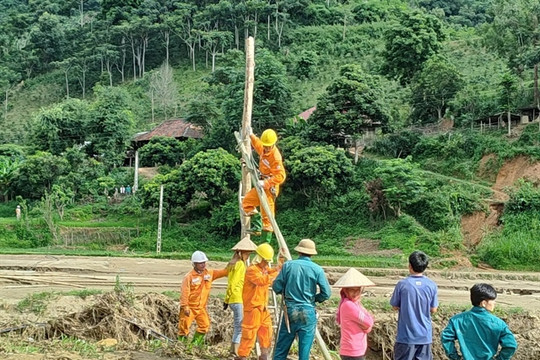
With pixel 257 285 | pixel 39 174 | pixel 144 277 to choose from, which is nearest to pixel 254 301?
pixel 257 285

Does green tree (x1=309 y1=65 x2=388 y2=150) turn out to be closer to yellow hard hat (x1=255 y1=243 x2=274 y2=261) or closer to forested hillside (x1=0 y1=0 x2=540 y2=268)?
forested hillside (x1=0 y1=0 x2=540 y2=268)

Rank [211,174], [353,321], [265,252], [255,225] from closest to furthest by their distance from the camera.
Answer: [353,321] → [265,252] → [255,225] → [211,174]

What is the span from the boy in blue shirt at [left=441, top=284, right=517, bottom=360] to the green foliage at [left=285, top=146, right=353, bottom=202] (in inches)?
894

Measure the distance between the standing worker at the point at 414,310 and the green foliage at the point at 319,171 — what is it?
21952mm

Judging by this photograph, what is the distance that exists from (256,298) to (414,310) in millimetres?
2500

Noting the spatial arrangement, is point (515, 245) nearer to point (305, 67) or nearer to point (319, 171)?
point (319, 171)

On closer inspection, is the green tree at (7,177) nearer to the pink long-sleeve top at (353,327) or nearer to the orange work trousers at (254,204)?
the orange work trousers at (254,204)

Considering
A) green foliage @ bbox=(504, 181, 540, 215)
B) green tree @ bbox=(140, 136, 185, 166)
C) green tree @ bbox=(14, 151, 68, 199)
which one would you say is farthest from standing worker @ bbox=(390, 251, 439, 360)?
green tree @ bbox=(140, 136, 185, 166)

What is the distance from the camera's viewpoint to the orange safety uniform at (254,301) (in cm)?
873

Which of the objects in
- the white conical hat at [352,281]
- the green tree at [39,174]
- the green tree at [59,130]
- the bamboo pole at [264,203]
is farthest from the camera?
the green tree at [59,130]

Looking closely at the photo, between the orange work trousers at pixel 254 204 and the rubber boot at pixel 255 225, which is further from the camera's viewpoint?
the rubber boot at pixel 255 225

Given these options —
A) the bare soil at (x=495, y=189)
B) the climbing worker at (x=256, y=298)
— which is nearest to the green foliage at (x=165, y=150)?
the bare soil at (x=495, y=189)

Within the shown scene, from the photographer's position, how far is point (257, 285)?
874 cm

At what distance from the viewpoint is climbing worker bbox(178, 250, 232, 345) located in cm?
998
